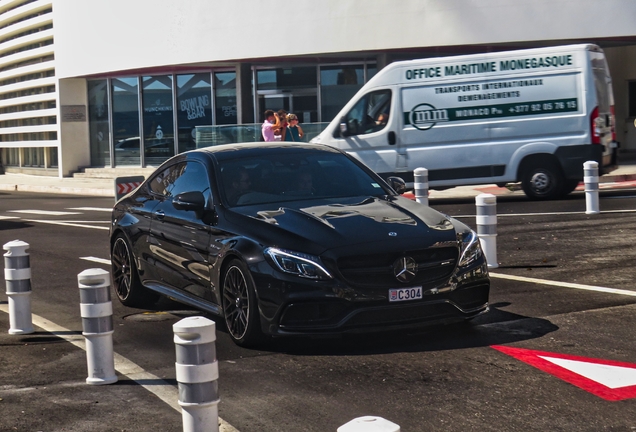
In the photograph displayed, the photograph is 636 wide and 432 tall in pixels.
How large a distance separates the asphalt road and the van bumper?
23.3ft

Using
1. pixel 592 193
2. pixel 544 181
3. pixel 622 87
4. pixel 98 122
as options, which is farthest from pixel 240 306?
pixel 98 122

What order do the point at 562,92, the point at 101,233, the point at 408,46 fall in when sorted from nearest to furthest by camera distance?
1. the point at 101,233
2. the point at 562,92
3. the point at 408,46

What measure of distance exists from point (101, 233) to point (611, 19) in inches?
611

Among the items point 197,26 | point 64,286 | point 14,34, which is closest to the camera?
point 64,286

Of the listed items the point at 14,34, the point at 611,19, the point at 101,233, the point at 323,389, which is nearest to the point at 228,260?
the point at 323,389

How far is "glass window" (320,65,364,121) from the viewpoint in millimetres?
31328

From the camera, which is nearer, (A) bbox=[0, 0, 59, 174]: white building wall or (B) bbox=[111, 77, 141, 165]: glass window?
(B) bbox=[111, 77, 141, 165]: glass window

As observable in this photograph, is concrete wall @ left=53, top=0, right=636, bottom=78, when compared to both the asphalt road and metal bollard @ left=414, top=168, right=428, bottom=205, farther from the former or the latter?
the asphalt road

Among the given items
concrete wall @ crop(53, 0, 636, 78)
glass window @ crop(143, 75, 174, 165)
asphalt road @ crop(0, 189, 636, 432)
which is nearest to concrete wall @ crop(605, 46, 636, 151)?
concrete wall @ crop(53, 0, 636, 78)

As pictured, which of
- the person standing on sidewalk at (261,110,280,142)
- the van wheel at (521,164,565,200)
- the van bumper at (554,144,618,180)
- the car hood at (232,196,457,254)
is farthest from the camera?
the person standing on sidewalk at (261,110,280,142)

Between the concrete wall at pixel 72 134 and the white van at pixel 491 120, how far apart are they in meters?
21.0

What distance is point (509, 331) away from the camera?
7.58 metres

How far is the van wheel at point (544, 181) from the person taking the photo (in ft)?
59.6

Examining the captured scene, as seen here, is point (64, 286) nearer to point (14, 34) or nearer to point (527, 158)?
point (527, 158)
